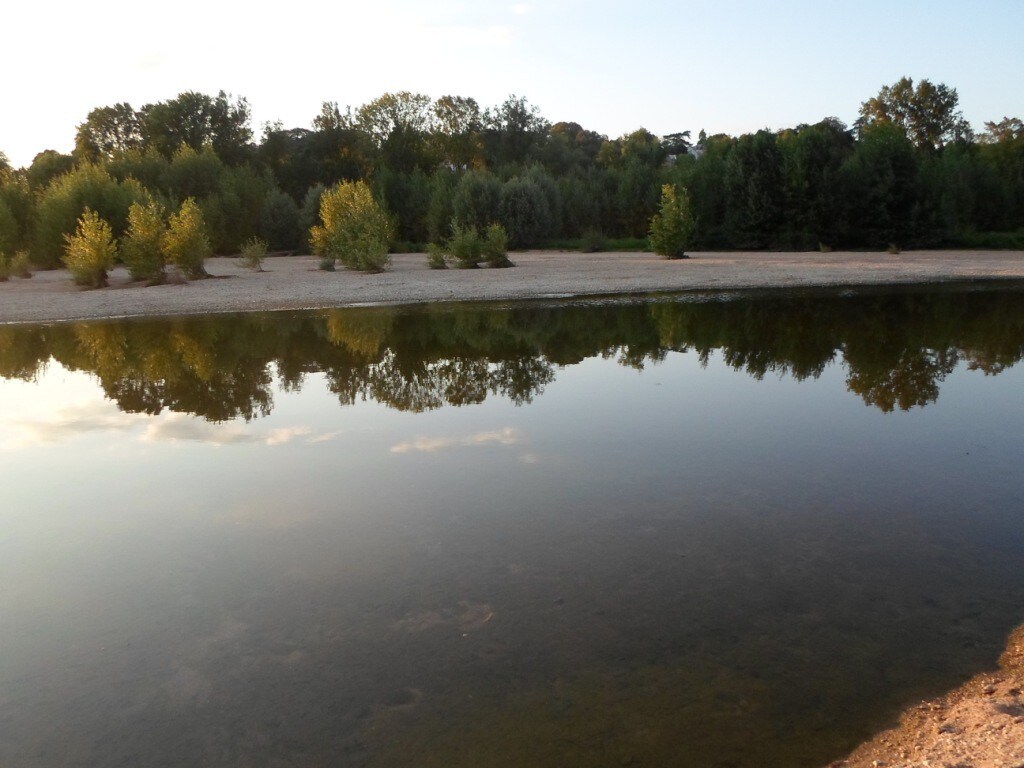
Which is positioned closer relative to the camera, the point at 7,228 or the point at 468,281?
the point at 468,281

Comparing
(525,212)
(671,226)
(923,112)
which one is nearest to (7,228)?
(525,212)

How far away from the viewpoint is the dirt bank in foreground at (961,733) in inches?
126

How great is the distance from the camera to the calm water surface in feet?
12.3

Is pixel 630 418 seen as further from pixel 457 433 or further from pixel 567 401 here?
pixel 457 433

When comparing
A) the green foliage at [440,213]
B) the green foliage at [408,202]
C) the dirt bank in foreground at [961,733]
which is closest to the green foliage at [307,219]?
the green foliage at [408,202]

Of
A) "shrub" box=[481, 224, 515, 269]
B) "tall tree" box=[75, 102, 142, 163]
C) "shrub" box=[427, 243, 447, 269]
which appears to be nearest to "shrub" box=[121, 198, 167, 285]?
"shrub" box=[427, 243, 447, 269]

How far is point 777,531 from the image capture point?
18.9 feet

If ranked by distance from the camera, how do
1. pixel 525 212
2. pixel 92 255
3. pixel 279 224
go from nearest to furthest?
pixel 92 255 < pixel 525 212 < pixel 279 224

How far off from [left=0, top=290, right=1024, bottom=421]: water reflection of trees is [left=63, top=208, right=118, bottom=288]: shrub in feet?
20.9

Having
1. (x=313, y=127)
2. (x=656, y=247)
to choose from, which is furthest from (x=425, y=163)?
(x=656, y=247)

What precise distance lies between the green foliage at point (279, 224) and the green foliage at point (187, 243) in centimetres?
1568

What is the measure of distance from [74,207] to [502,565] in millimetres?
31187

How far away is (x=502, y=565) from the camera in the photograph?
209 inches

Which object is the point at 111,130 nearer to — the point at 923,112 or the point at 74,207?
the point at 74,207
